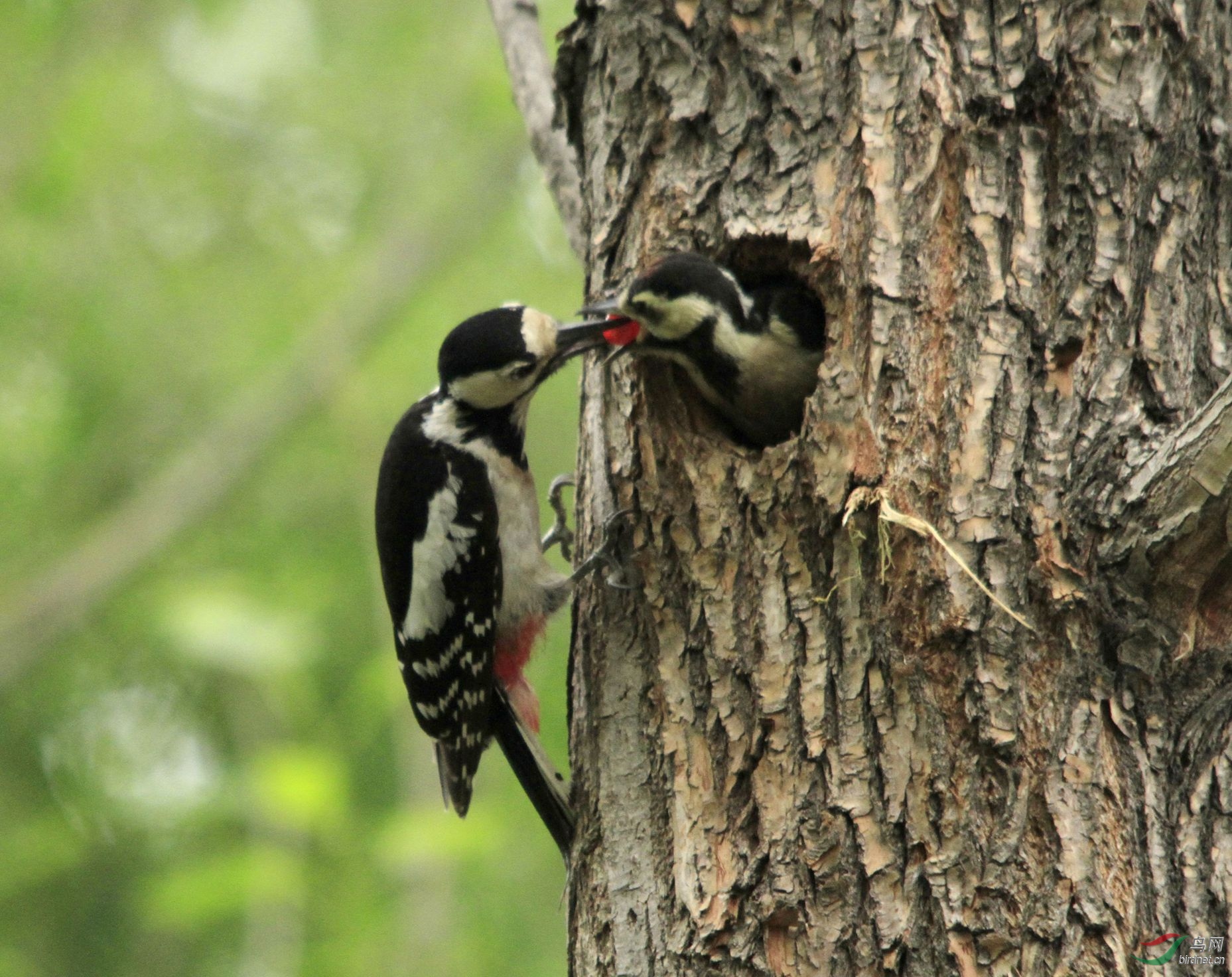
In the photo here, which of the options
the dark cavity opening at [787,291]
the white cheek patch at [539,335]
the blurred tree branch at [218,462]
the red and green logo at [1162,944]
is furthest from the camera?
the blurred tree branch at [218,462]

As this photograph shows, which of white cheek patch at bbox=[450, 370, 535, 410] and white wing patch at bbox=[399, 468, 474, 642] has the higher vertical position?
white cheek patch at bbox=[450, 370, 535, 410]

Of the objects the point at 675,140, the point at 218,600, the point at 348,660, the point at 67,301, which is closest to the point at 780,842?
the point at 675,140

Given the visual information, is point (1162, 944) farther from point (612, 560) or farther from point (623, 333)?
point (623, 333)

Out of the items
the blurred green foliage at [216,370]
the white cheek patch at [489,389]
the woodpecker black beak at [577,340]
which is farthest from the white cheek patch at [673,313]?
the blurred green foliage at [216,370]

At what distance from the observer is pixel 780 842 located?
2463 mm

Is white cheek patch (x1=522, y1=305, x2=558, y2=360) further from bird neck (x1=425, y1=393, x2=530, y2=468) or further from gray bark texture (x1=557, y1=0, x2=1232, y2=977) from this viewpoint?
gray bark texture (x1=557, y1=0, x2=1232, y2=977)

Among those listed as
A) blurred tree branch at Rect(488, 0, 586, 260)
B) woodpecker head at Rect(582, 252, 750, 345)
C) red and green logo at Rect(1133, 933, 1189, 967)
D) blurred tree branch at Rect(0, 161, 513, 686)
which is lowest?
red and green logo at Rect(1133, 933, 1189, 967)

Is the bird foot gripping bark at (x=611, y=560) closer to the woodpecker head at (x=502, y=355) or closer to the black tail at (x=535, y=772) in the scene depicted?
the black tail at (x=535, y=772)

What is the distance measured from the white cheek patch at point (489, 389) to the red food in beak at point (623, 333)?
0.67 m

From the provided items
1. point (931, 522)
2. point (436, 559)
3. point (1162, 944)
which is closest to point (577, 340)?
point (436, 559)

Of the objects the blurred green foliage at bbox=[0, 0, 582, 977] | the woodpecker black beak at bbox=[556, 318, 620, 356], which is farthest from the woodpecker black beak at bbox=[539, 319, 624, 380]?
the blurred green foliage at bbox=[0, 0, 582, 977]

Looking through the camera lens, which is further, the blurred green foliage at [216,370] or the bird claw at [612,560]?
the blurred green foliage at [216,370]

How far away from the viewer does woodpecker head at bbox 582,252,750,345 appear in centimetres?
294

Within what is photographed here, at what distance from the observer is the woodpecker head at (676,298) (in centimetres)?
294
